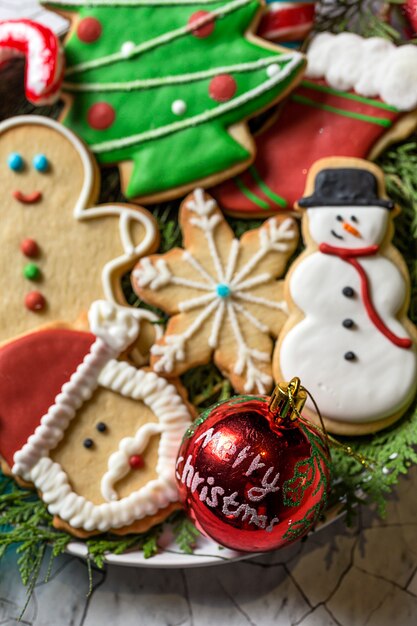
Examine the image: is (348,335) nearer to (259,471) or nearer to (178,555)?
(259,471)

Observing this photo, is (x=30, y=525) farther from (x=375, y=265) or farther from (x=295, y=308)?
(x=375, y=265)

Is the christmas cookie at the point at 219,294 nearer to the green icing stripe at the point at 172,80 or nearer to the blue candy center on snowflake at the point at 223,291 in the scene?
the blue candy center on snowflake at the point at 223,291

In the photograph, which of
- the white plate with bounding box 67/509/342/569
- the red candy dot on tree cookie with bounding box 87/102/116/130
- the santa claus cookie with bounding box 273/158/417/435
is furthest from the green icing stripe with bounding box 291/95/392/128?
the white plate with bounding box 67/509/342/569

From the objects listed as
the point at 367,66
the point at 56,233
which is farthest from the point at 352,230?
the point at 56,233

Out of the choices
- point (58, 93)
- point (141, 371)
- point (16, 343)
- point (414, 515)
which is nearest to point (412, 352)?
point (414, 515)

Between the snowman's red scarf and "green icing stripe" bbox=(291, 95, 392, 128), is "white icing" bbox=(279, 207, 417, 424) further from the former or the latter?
"green icing stripe" bbox=(291, 95, 392, 128)

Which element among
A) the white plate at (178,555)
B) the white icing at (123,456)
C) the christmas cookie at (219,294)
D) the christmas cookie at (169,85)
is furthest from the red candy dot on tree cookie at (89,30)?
the white plate at (178,555)
